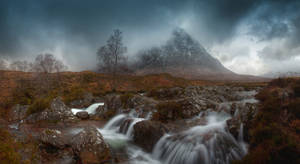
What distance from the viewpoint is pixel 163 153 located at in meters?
7.53

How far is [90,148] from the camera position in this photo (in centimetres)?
604

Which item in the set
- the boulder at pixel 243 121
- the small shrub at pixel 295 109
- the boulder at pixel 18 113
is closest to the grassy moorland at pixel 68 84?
the boulder at pixel 18 113

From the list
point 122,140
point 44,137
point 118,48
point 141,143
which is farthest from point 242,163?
point 118,48

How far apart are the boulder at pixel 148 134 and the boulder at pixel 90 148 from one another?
2.51 metres

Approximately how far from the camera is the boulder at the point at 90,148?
5.80 m

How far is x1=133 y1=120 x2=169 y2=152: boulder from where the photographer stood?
27.4 ft

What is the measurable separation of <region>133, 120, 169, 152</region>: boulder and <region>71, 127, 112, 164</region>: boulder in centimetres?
251

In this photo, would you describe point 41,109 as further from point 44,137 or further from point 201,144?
point 201,144

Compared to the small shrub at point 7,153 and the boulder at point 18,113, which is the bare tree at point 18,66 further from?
the small shrub at point 7,153

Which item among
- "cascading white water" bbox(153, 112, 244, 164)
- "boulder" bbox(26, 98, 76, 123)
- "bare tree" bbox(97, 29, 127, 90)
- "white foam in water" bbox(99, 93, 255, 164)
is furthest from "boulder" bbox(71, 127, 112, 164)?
"bare tree" bbox(97, 29, 127, 90)

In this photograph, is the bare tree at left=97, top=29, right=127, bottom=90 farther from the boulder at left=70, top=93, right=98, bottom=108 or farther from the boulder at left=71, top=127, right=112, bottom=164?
the boulder at left=71, top=127, right=112, bottom=164

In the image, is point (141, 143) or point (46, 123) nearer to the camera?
point (141, 143)

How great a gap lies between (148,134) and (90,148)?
354cm

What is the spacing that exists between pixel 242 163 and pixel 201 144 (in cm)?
219
